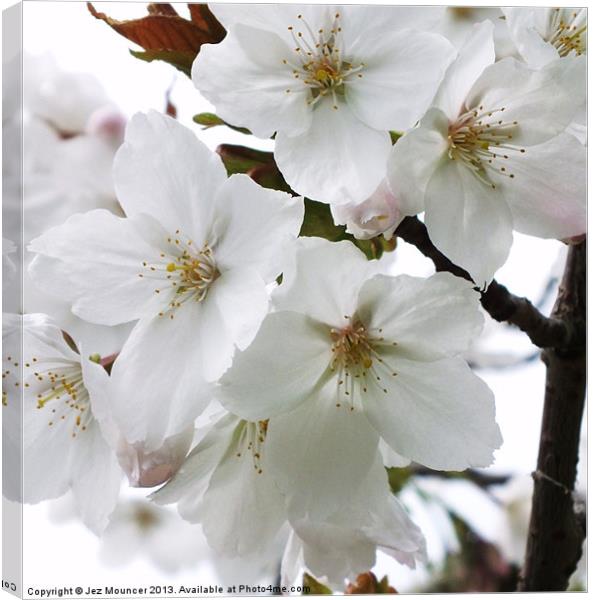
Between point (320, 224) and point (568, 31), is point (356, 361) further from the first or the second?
point (568, 31)

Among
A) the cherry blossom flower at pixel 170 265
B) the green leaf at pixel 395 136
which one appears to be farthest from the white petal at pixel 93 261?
the green leaf at pixel 395 136

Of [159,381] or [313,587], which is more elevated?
[159,381]

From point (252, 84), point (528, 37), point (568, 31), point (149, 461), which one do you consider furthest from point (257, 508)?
point (568, 31)

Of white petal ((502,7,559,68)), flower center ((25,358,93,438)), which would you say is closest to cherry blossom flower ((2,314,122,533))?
flower center ((25,358,93,438))

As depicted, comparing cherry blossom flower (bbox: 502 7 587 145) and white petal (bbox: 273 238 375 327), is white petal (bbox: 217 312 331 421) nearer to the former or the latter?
white petal (bbox: 273 238 375 327)

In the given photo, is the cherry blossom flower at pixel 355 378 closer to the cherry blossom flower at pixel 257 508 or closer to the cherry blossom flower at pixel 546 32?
the cherry blossom flower at pixel 257 508

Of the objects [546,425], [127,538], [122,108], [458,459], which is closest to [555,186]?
[458,459]
